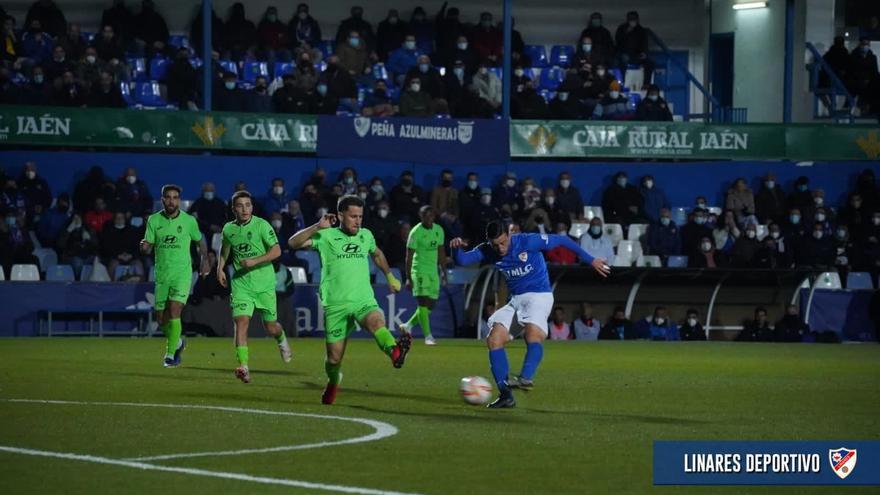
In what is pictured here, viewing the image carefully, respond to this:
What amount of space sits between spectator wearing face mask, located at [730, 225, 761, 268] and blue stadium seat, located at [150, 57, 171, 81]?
1279 cm

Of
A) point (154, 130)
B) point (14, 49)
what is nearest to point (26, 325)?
point (154, 130)

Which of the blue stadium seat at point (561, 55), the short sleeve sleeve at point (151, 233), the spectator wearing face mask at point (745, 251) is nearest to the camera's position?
the short sleeve sleeve at point (151, 233)

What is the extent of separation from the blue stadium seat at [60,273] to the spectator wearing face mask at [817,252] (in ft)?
48.1

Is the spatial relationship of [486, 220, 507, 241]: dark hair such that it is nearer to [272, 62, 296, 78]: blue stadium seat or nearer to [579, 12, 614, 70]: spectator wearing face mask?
[272, 62, 296, 78]: blue stadium seat

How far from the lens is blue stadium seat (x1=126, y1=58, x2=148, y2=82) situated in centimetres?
3203

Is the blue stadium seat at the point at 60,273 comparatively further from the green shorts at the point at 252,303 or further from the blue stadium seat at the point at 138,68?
the green shorts at the point at 252,303

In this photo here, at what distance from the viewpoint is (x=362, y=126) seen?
98.5 feet

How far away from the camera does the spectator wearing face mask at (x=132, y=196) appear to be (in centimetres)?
2884

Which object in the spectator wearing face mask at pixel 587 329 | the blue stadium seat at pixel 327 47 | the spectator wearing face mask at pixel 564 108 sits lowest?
the spectator wearing face mask at pixel 587 329

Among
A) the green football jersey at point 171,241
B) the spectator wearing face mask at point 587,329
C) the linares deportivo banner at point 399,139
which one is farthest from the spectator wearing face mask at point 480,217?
the green football jersey at point 171,241

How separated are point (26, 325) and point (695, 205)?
591 inches

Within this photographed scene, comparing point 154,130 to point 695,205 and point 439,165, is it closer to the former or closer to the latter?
point 439,165

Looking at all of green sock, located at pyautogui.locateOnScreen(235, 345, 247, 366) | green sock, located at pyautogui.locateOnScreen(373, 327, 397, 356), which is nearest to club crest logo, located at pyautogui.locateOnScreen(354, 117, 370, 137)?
green sock, located at pyautogui.locateOnScreen(235, 345, 247, 366)

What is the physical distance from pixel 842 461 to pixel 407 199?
20976 mm
